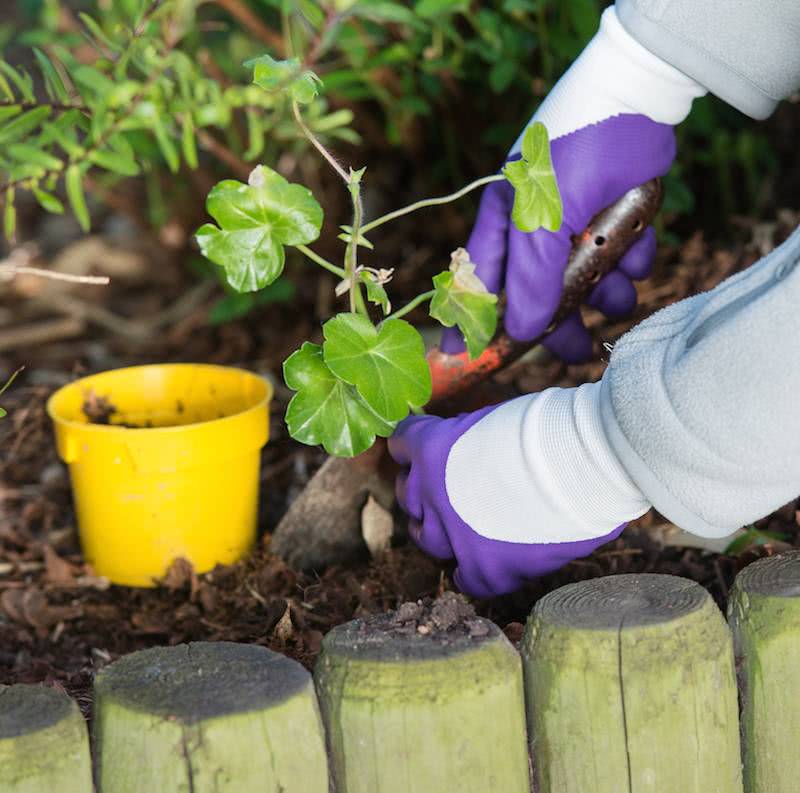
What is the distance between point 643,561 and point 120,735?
0.78m

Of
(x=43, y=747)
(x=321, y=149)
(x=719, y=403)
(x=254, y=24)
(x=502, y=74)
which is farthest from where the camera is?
(x=254, y=24)

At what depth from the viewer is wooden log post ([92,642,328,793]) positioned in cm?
111

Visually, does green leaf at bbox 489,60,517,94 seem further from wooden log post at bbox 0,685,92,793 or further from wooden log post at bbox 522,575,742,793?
wooden log post at bbox 0,685,92,793

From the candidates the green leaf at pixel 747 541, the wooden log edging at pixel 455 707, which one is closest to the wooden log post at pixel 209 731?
the wooden log edging at pixel 455 707

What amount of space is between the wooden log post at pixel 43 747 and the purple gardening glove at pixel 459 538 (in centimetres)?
49

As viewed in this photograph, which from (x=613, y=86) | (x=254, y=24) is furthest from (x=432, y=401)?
(x=254, y=24)

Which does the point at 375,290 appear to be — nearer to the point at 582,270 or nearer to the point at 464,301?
the point at 464,301

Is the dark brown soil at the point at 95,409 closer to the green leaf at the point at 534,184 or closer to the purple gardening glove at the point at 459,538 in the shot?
the purple gardening glove at the point at 459,538

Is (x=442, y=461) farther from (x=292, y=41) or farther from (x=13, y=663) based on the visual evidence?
(x=292, y=41)

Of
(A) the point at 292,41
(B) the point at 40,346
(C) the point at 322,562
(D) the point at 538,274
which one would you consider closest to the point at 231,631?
(C) the point at 322,562

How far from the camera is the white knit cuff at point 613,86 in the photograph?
1.58 m

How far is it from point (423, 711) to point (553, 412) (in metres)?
0.38

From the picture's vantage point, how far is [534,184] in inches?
56.5

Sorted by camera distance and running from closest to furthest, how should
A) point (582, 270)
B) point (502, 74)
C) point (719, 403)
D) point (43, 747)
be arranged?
point (43, 747)
point (719, 403)
point (582, 270)
point (502, 74)
